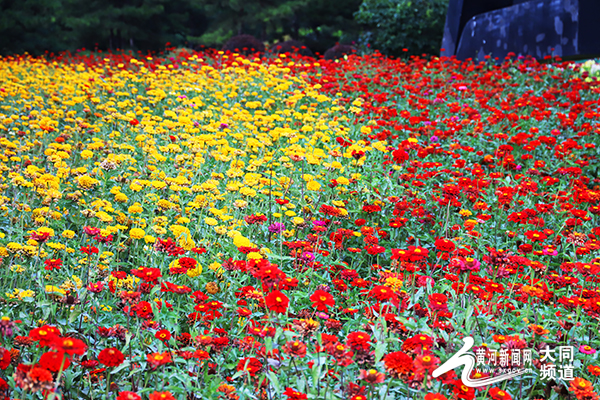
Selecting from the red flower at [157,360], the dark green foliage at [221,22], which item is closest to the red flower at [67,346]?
the red flower at [157,360]

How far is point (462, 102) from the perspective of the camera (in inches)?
292

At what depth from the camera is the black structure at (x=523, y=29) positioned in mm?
8945

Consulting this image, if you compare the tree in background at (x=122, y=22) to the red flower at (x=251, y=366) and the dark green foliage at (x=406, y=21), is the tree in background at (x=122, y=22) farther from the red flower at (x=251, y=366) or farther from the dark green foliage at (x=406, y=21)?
the red flower at (x=251, y=366)

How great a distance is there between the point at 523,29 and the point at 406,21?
5946mm

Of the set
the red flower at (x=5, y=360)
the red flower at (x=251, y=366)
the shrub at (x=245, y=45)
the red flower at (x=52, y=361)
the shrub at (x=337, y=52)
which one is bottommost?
the red flower at (x=251, y=366)

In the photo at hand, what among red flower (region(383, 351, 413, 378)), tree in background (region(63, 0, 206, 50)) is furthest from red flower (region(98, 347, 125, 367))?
tree in background (region(63, 0, 206, 50))

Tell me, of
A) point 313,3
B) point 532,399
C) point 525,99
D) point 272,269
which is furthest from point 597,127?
point 313,3

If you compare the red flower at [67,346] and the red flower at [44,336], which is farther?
the red flower at [44,336]

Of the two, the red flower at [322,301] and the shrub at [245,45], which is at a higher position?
the shrub at [245,45]

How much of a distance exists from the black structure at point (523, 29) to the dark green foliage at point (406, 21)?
323 centimetres

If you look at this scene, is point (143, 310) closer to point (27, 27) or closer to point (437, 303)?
point (437, 303)

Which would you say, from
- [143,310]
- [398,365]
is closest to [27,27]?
[143,310]

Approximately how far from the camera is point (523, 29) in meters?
Answer: 10.2

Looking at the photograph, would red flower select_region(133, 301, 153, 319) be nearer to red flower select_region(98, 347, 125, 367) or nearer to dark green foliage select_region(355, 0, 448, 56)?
red flower select_region(98, 347, 125, 367)
